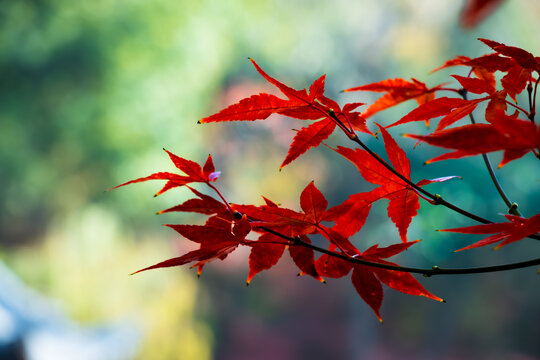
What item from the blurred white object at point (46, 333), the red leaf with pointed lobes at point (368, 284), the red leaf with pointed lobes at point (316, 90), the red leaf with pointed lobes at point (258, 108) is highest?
the red leaf with pointed lobes at point (316, 90)

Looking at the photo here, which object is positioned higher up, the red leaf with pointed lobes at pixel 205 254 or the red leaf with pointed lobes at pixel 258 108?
the red leaf with pointed lobes at pixel 258 108

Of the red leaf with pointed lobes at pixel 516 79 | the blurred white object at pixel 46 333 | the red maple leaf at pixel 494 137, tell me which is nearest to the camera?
the red maple leaf at pixel 494 137

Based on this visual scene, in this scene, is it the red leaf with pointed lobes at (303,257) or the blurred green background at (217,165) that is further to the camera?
the blurred green background at (217,165)

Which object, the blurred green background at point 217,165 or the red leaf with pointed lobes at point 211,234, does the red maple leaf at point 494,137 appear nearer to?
the red leaf with pointed lobes at point 211,234

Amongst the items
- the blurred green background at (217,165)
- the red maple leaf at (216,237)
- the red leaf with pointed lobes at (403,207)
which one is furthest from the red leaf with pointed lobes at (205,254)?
the blurred green background at (217,165)

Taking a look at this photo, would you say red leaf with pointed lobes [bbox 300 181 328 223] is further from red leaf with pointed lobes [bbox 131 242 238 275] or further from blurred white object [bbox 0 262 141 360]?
blurred white object [bbox 0 262 141 360]

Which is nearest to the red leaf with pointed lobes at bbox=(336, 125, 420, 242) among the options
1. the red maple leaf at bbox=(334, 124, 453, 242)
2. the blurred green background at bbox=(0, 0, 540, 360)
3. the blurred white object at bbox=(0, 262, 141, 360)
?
the red maple leaf at bbox=(334, 124, 453, 242)

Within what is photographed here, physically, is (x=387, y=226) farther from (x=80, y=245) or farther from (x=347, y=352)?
(x=80, y=245)
